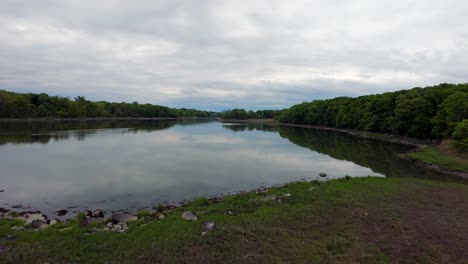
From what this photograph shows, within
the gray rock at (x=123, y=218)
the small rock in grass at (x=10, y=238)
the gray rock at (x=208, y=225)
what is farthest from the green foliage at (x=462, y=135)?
the small rock in grass at (x=10, y=238)

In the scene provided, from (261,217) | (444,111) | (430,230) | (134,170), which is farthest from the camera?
(444,111)

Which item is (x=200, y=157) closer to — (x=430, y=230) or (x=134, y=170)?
(x=134, y=170)

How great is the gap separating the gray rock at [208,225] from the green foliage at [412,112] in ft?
136

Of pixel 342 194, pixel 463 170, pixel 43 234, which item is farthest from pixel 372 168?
pixel 43 234

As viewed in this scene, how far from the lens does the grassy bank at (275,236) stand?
8516mm

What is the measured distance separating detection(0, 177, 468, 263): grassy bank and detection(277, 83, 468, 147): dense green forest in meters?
26.1

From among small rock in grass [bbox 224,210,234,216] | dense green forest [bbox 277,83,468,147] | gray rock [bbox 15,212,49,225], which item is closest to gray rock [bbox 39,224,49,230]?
gray rock [bbox 15,212,49,225]

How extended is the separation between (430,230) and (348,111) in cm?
8645

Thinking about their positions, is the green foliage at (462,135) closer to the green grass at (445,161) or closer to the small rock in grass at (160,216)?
the green grass at (445,161)

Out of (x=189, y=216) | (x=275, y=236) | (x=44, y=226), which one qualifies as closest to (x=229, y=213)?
(x=189, y=216)

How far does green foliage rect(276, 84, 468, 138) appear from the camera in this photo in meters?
41.5

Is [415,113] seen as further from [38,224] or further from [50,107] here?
[50,107]

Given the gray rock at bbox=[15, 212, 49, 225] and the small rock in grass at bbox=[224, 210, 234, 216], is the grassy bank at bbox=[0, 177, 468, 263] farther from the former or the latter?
the gray rock at bbox=[15, 212, 49, 225]

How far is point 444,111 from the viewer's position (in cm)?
4484
